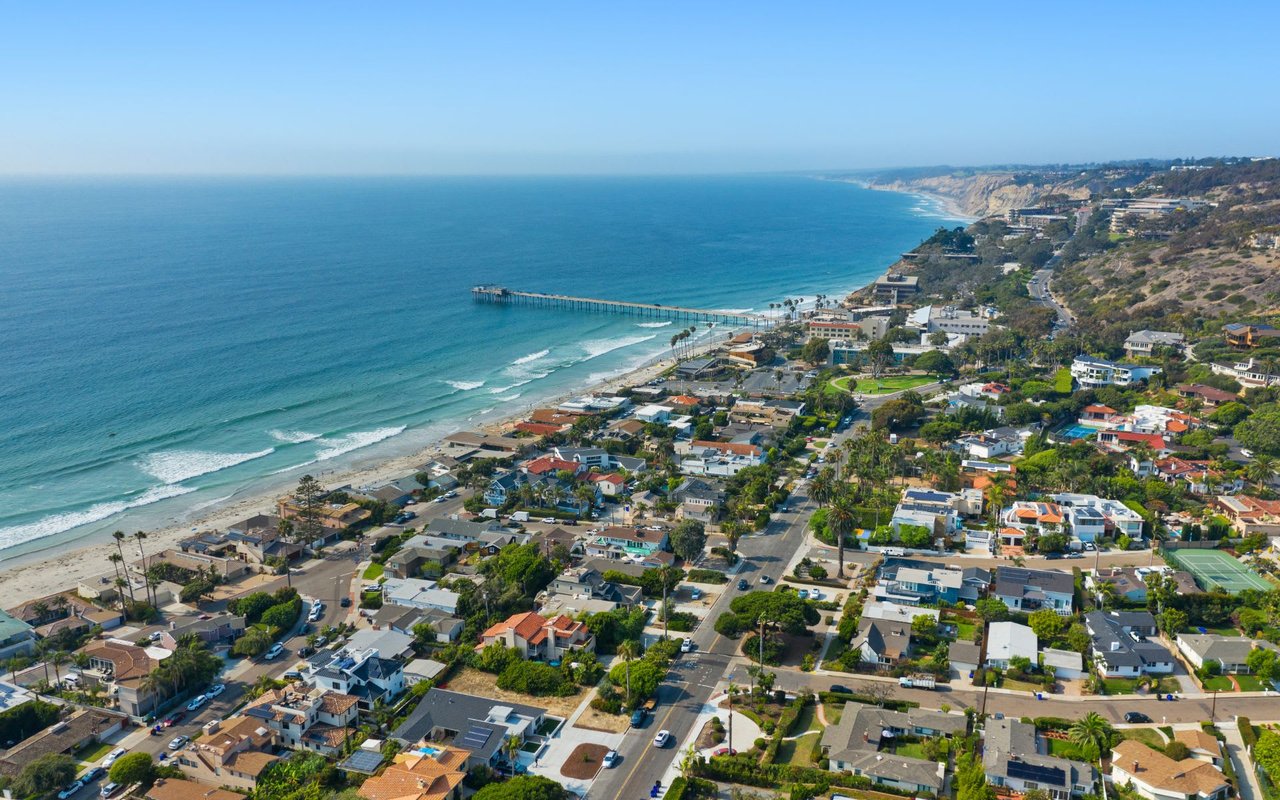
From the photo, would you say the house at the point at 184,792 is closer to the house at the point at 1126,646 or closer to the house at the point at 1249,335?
the house at the point at 1126,646

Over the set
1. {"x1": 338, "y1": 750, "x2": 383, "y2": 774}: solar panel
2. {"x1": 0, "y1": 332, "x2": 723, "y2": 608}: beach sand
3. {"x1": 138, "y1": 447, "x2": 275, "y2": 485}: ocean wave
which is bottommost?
{"x1": 0, "y1": 332, "x2": 723, "y2": 608}: beach sand

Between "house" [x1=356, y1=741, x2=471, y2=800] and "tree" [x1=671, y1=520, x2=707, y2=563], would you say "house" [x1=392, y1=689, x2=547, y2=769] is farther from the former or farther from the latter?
"tree" [x1=671, y1=520, x2=707, y2=563]

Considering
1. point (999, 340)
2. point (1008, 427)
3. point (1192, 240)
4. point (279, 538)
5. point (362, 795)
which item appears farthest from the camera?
point (1192, 240)

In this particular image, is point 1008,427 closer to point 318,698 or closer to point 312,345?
point 318,698

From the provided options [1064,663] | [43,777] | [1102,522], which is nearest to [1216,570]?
[1102,522]

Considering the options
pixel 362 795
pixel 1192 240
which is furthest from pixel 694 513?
pixel 1192 240

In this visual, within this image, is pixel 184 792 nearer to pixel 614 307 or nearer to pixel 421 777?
pixel 421 777

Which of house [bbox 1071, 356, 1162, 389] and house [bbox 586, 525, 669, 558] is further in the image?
house [bbox 1071, 356, 1162, 389]

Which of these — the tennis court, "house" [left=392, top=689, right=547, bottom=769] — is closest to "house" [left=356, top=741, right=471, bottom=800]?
"house" [left=392, top=689, right=547, bottom=769]
